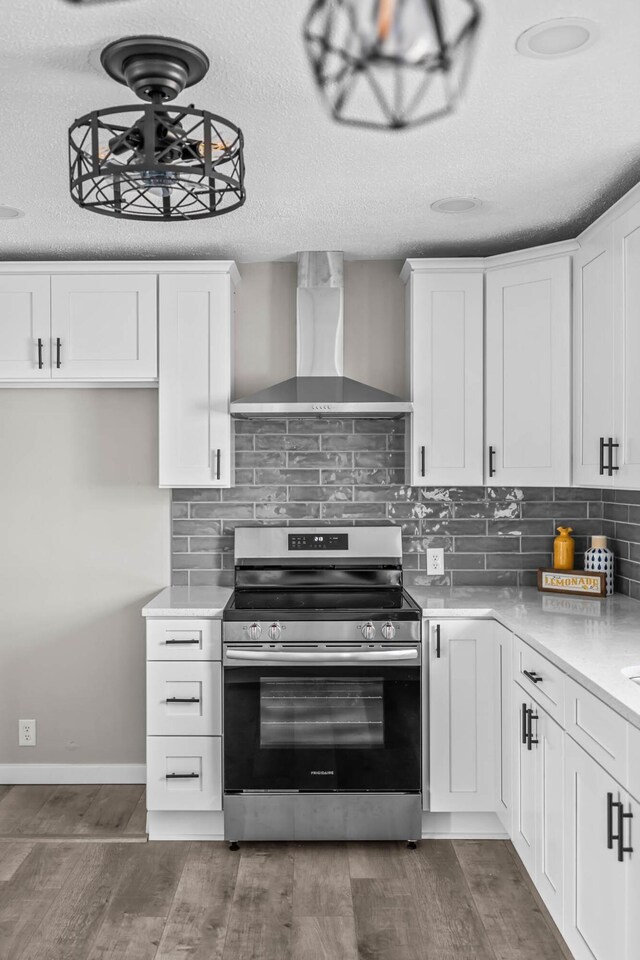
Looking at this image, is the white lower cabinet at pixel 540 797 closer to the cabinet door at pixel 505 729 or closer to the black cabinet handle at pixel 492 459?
the cabinet door at pixel 505 729

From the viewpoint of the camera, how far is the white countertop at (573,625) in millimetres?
1994

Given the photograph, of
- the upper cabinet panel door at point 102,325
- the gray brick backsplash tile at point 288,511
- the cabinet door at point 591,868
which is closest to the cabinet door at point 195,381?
the upper cabinet panel door at point 102,325

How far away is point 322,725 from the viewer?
3053 millimetres

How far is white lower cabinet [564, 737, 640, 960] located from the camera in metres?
1.74

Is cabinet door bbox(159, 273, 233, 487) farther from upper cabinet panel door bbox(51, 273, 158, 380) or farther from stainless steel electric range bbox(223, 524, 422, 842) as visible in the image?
stainless steel electric range bbox(223, 524, 422, 842)

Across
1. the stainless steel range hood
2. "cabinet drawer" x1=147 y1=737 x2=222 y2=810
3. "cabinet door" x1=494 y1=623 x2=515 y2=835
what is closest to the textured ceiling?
the stainless steel range hood

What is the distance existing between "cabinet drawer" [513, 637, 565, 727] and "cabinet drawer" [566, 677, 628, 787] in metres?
0.09

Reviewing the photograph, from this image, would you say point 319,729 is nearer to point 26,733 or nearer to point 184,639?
point 184,639

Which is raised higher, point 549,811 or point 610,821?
point 610,821

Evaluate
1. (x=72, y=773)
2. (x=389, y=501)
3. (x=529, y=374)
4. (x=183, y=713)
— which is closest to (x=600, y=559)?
(x=529, y=374)

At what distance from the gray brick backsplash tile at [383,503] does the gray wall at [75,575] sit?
33 cm

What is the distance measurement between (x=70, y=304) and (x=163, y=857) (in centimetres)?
232

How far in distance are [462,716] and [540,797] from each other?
0.63 metres

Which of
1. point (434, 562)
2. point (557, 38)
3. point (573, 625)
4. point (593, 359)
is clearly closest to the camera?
point (557, 38)
